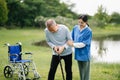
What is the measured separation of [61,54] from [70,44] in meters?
0.32

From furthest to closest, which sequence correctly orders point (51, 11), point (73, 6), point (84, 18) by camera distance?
1. point (73, 6)
2. point (51, 11)
3. point (84, 18)

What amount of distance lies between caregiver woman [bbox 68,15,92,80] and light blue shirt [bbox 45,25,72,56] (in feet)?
0.56

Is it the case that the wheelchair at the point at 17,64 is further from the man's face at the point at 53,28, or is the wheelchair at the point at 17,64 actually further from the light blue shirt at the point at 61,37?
the man's face at the point at 53,28

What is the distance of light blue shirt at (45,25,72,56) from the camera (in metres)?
7.87

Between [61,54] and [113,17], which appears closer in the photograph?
[61,54]

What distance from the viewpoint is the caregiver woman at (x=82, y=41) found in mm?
7781

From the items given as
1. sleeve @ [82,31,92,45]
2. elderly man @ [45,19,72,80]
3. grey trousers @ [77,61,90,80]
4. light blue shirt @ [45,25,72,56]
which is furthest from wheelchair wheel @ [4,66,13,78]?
sleeve @ [82,31,92,45]

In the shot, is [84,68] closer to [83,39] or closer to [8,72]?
→ [83,39]

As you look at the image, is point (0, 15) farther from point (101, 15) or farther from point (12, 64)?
point (101, 15)

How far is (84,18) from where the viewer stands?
25.4ft

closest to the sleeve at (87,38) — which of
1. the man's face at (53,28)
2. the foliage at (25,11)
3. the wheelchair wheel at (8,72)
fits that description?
the man's face at (53,28)

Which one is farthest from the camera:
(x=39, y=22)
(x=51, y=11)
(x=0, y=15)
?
(x=51, y=11)

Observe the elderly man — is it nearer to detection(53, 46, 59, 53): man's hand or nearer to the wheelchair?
detection(53, 46, 59, 53): man's hand

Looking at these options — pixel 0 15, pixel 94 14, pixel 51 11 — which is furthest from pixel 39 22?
pixel 94 14
